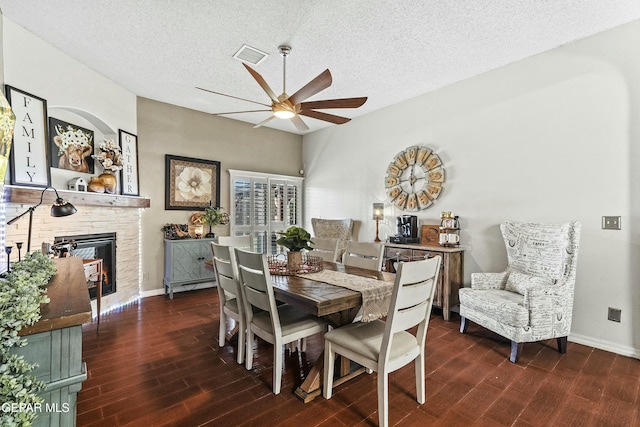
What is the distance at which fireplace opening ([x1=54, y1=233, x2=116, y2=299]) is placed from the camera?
3.49 metres

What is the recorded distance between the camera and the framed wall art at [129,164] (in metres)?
4.06

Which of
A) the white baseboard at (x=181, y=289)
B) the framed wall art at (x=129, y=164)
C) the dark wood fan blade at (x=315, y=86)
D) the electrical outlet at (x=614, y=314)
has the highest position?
the dark wood fan blade at (x=315, y=86)

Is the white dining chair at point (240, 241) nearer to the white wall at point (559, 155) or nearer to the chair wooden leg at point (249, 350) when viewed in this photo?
the chair wooden leg at point (249, 350)

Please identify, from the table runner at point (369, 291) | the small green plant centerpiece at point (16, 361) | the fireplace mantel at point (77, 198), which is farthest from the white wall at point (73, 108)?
the table runner at point (369, 291)

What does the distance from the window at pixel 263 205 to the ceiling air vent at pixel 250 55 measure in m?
2.35

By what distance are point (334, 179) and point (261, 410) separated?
14.0 ft

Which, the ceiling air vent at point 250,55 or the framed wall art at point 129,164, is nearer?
the ceiling air vent at point 250,55

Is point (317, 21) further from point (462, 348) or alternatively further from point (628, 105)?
point (462, 348)

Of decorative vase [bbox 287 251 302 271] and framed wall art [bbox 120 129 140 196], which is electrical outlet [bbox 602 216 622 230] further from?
framed wall art [bbox 120 129 140 196]

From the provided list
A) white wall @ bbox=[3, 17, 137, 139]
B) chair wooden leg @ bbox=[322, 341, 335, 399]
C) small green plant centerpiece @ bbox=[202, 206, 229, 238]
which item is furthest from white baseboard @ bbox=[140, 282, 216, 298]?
chair wooden leg @ bbox=[322, 341, 335, 399]

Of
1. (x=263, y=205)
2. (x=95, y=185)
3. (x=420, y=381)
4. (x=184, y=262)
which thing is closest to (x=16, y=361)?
(x=420, y=381)

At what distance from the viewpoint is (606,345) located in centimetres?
279

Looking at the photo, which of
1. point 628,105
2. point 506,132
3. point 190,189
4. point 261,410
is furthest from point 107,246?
point 628,105

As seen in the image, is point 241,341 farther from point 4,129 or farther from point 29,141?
point 29,141
